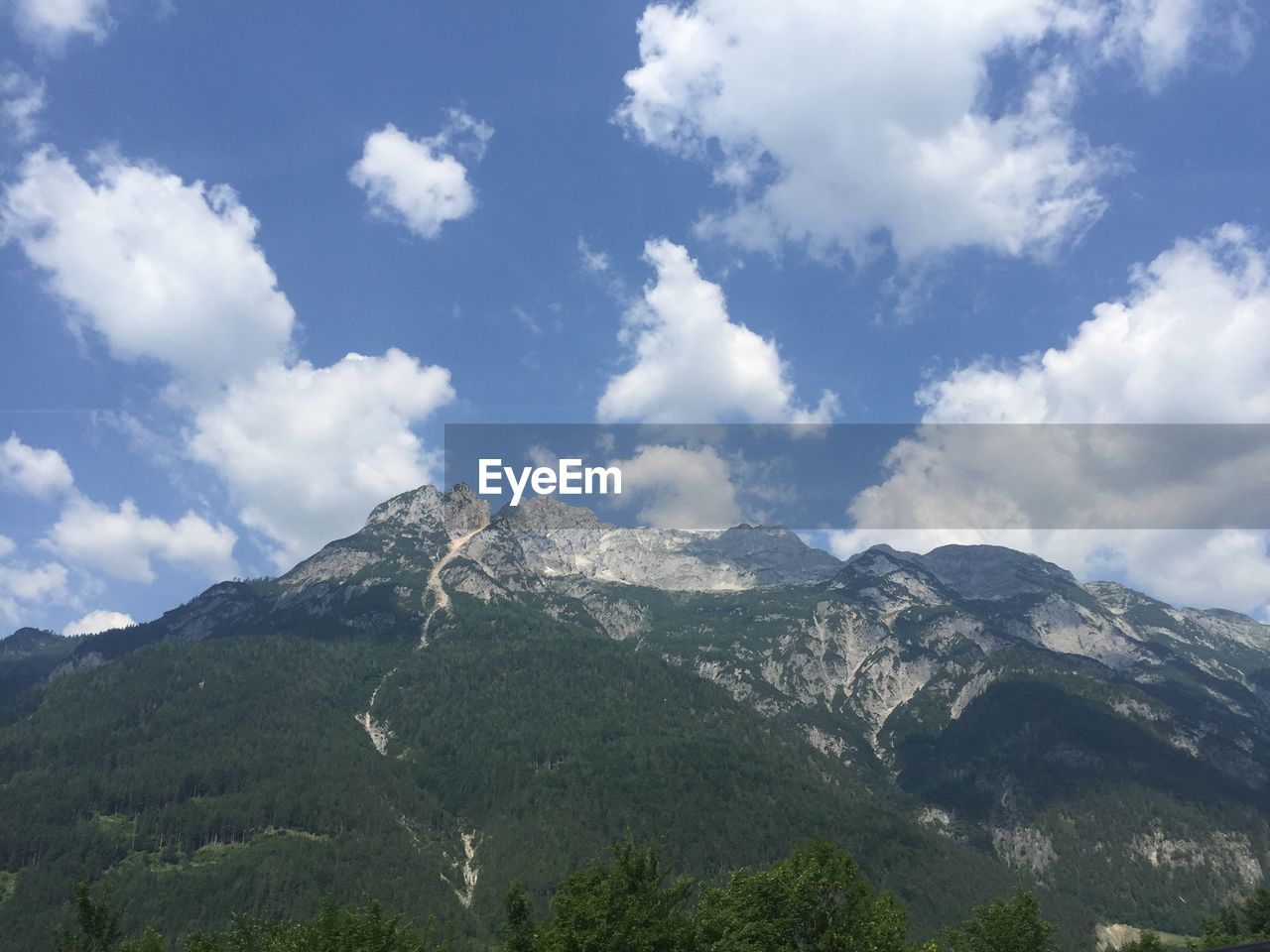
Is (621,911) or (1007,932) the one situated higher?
(621,911)

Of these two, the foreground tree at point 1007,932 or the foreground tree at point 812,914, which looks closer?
the foreground tree at point 812,914

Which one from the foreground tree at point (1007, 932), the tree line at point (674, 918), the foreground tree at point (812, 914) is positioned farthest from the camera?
the foreground tree at point (1007, 932)

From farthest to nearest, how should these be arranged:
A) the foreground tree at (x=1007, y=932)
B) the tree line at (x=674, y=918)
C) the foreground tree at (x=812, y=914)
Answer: the foreground tree at (x=1007, y=932) → the tree line at (x=674, y=918) → the foreground tree at (x=812, y=914)

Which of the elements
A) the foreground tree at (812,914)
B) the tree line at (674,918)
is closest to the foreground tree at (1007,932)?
the tree line at (674,918)

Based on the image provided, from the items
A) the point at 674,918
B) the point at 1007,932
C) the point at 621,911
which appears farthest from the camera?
the point at 1007,932

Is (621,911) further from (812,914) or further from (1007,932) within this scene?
(1007,932)

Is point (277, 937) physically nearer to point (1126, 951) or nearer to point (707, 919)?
point (707, 919)

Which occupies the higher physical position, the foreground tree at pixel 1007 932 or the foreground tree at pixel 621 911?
the foreground tree at pixel 621 911

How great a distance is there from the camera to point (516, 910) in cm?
5688

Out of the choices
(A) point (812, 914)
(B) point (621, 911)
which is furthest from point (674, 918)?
(A) point (812, 914)

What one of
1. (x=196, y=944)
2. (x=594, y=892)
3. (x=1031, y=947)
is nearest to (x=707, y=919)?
(x=594, y=892)

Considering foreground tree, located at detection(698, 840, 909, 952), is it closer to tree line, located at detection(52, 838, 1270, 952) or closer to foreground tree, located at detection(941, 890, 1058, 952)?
tree line, located at detection(52, 838, 1270, 952)

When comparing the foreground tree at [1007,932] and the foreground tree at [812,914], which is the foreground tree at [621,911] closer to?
the foreground tree at [812,914]

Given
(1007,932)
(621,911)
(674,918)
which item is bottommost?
(1007,932)
